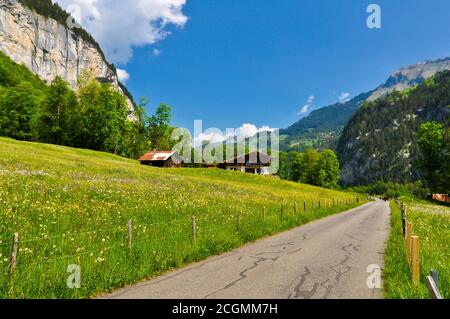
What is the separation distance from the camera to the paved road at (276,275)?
8.36 metres

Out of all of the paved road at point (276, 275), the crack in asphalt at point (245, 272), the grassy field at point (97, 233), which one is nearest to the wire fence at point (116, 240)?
the grassy field at point (97, 233)

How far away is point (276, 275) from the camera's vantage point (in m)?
10.2

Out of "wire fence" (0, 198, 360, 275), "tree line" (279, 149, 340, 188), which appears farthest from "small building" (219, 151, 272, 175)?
"wire fence" (0, 198, 360, 275)

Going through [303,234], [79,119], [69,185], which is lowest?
[303,234]

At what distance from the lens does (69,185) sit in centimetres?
2072

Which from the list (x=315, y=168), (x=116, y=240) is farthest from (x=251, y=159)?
(x=116, y=240)

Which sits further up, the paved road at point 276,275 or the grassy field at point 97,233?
the grassy field at point 97,233

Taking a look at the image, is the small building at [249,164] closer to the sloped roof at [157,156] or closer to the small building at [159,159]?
the small building at [159,159]
